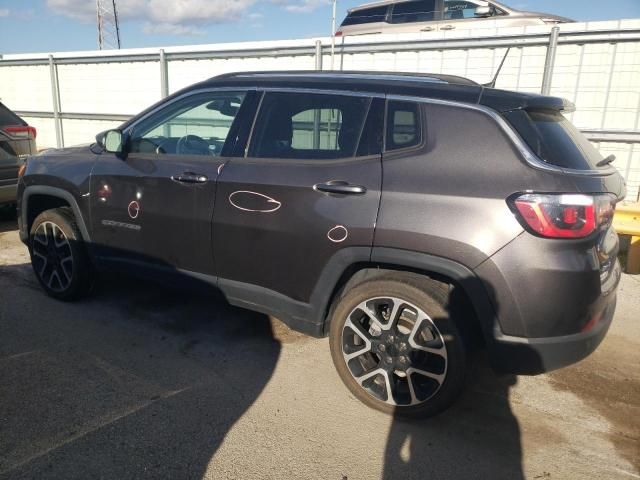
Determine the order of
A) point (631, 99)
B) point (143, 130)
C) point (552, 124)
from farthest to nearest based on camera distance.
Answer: point (631, 99), point (143, 130), point (552, 124)

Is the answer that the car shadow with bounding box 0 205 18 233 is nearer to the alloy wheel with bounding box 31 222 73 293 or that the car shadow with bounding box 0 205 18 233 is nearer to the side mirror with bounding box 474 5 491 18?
the alloy wheel with bounding box 31 222 73 293

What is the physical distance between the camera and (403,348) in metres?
2.85

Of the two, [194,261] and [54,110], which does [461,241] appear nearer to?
[194,261]

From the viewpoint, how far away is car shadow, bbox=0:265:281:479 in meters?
2.47

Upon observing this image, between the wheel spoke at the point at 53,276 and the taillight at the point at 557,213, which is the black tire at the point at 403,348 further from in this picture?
the wheel spoke at the point at 53,276

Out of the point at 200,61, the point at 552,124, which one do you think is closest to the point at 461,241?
the point at 552,124

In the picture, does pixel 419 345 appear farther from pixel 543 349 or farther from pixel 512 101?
pixel 512 101

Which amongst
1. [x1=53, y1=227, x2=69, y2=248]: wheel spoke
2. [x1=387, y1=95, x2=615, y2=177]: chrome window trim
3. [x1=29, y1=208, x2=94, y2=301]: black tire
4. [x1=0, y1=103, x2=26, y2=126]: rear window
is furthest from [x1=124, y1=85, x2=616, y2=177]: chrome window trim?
[x1=0, y1=103, x2=26, y2=126]: rear window

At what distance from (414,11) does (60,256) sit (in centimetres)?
851

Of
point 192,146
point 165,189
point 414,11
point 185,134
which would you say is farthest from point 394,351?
point 414,11

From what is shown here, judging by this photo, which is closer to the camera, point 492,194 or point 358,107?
point 492,194

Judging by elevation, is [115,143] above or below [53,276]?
above

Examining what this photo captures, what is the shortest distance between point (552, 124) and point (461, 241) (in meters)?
0.90

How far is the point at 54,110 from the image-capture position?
11.5 meters
